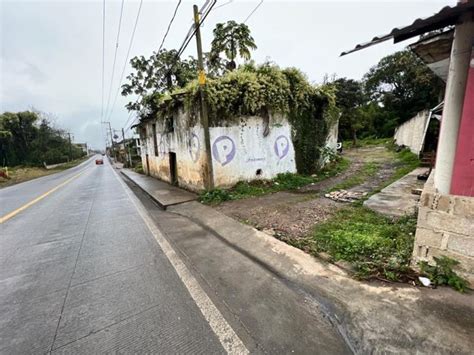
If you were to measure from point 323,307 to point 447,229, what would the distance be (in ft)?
5.50

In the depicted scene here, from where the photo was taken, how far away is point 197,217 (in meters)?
5.78

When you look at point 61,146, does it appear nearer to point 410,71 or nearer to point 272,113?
point 272,113

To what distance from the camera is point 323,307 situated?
7.65 ft

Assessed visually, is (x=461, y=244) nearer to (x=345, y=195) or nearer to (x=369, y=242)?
(x=369, y=242)

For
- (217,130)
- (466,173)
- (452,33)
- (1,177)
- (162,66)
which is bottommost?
(1,177)

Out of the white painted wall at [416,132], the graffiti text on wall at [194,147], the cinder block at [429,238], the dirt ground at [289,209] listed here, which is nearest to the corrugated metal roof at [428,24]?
the cinder block at [429,238]

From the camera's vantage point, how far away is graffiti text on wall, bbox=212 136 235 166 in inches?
301

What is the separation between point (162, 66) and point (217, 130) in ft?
49.6

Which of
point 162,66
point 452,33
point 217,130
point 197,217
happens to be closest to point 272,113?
point 217,130

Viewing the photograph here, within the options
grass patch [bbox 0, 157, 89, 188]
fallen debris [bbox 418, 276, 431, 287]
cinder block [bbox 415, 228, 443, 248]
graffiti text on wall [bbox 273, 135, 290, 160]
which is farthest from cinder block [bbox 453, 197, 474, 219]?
grass patch [bbox 0, 157, 89, 188]

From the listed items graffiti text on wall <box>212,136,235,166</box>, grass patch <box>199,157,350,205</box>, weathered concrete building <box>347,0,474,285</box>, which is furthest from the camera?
graffiti text on wall <box>212,136,235,166</box>

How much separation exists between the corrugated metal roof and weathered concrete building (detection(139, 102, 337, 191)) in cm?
559

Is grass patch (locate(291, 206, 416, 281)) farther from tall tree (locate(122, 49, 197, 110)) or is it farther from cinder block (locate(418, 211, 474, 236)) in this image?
tall tree (locate(122, 49, 197, 110))

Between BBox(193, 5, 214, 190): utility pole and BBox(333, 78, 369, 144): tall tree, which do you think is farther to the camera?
BBox(333, 78, 369, 144): tall tree
